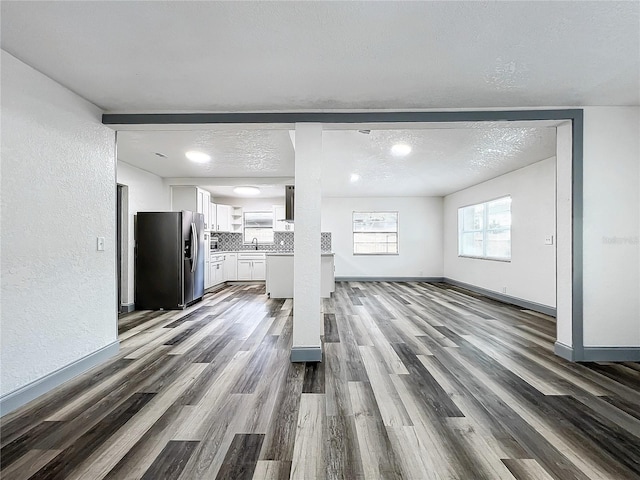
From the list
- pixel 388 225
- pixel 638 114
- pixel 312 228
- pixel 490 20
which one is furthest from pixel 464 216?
pixel 490 20

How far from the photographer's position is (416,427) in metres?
1.91

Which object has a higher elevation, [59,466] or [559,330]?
[559,330]

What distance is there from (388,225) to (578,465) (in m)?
7.50

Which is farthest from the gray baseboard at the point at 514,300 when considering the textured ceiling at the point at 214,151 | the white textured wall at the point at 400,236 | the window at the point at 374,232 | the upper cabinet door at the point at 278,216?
the upper cabinet door at the point at 278,216

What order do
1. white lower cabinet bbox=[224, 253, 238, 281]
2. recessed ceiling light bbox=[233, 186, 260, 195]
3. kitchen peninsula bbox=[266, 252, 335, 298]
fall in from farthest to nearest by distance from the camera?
white lower cabinet bbox=[224, 253, 238, 281]
recessed ceiling light bbox=[233, 186, 260, 195]
kitchen peninsula bbox=[266, 252, 335, 298]

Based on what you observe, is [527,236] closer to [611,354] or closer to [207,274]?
[611,354]

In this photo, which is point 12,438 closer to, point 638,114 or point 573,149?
point 573,149

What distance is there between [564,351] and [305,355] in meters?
2.58

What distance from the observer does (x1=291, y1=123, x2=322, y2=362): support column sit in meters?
3.00

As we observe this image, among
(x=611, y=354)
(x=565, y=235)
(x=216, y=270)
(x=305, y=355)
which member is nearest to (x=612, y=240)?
(x=565, y=235)

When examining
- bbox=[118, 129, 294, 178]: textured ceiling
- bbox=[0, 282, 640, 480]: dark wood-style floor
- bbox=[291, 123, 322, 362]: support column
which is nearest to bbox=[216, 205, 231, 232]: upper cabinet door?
bbox=[118, 129, 294, 178]: textured ceiling

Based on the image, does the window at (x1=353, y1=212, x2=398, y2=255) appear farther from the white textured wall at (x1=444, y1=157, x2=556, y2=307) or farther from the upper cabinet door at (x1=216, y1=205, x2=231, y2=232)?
the upper cabinet door at (x1=216, y1=205, x2=231, y2=232)

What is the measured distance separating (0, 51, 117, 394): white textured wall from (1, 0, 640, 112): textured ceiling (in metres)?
0.26

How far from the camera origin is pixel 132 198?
526 cm
